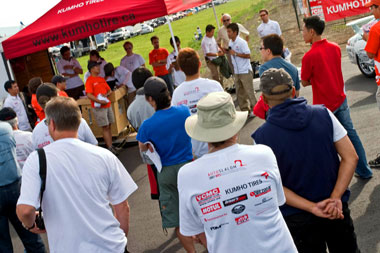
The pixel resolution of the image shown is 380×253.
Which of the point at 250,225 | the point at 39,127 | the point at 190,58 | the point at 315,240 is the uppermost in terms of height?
the point at 190,58

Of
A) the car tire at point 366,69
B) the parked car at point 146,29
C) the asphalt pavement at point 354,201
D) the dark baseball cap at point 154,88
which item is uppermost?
the parked car at point 146,29

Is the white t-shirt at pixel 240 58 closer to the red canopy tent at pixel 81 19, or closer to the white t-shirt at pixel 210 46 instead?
the red canopy tent at pixel 81 19

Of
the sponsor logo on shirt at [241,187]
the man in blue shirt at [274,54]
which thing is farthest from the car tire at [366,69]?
the sponsor logo on shirt at [241,187]

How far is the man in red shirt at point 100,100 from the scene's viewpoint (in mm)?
9531

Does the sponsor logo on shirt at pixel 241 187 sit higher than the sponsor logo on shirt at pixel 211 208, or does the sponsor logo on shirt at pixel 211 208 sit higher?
the sponsor logo on shirt at pixel 241 187

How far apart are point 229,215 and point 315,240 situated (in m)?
1.03

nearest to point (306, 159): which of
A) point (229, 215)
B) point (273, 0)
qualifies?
point (229, 215)

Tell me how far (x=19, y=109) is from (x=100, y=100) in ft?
5.75

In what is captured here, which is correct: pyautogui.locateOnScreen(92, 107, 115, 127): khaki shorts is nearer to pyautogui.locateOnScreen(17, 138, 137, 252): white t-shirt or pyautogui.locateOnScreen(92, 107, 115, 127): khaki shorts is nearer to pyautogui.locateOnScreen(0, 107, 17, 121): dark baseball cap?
pyautogui.locateOnScreen(0, 107, 17, 121): dark baseball cap

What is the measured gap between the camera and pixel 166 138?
4.61 meters

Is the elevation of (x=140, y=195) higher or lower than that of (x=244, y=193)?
lower

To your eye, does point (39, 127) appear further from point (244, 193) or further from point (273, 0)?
point (273, 0)

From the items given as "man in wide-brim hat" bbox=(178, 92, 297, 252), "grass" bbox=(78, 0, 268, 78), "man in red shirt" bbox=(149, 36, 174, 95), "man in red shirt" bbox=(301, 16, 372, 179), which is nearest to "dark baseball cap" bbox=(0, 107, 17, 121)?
"man in red shirt" bbox=(301, 16, 372, 179)

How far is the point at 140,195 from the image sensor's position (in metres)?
7.61
